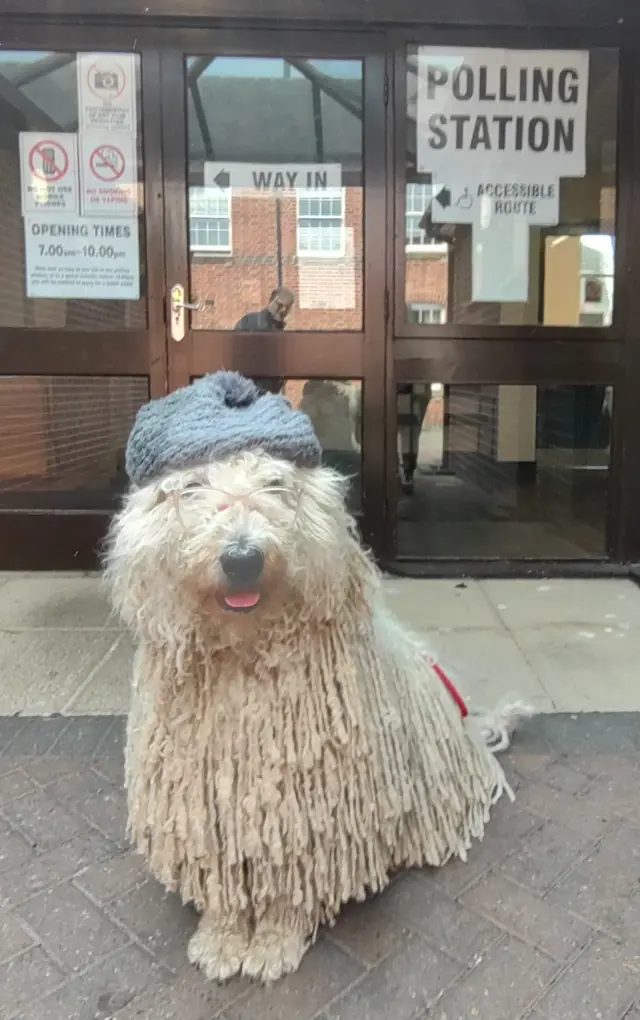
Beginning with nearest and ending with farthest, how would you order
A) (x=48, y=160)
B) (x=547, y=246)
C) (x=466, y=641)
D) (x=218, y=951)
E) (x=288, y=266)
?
(x=218, y=951)
(x=466, y=641)
(x=48, y=160)
(x=288, y=266)
(x=547, y=246)

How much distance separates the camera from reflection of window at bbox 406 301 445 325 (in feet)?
15.1

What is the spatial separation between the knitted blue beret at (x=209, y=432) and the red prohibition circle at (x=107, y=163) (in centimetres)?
335

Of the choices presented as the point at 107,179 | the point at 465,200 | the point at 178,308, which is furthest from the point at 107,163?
the point at 465,200

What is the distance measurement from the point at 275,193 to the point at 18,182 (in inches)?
58.6

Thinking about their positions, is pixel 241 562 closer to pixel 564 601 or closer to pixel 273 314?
pixel 564 601

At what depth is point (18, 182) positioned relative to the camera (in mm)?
4621

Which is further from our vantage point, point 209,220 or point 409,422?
point 409,422

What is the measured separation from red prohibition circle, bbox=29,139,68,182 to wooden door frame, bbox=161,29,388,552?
63 centimetres

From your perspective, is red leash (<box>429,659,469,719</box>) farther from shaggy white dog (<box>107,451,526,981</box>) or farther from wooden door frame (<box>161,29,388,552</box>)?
wooden door frame (<box>161,29,388,552</box>)

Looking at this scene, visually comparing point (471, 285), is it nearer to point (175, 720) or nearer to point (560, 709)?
point (560, 709)

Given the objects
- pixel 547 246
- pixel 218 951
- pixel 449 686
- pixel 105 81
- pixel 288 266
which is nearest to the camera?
pixel 218 951

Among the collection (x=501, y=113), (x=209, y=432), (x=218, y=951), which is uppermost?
(x=501, y=113)

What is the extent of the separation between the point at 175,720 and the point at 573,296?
394 centimetres

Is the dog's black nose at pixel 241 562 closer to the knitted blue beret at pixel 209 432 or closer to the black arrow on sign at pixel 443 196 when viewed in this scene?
the knitted blue beret at pixel 209 432
